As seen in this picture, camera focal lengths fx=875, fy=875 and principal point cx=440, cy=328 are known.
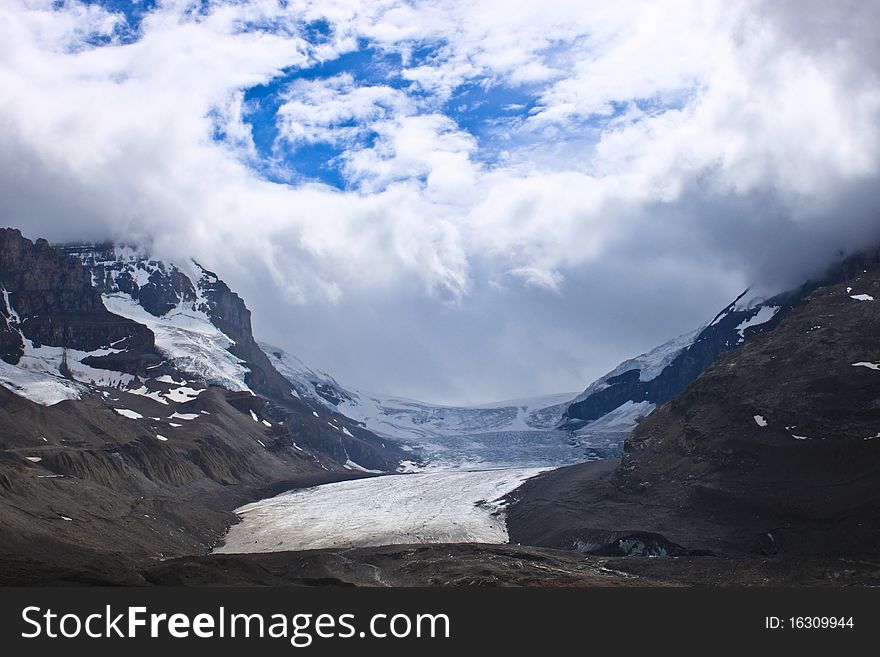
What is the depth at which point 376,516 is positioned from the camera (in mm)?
149875

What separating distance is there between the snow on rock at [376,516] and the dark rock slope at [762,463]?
8857 millimetres

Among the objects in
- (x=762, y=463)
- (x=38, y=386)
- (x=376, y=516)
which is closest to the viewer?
(x=762, y=463)

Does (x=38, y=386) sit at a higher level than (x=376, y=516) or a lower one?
higher

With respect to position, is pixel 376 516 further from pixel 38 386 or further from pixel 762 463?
pixel 38 386

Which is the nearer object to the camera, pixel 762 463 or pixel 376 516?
pixel 762 463

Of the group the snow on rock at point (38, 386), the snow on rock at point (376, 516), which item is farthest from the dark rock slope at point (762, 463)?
the snow on rock at point (38, 386)

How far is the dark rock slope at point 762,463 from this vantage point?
324 feet

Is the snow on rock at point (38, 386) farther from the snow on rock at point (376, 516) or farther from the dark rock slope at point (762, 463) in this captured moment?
the dark rock slope at point (762, 463)

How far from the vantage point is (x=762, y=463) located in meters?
115

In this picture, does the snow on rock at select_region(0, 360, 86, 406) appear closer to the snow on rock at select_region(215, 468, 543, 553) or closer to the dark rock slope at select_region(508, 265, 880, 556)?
the snow on rock at select_region(215, 468, 543, 553)

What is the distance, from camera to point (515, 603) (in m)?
51.4

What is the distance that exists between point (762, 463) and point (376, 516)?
65.4 meters

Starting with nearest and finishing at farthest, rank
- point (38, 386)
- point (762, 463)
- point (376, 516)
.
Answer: point (762, 463), point (376, 516), point (38, 386)

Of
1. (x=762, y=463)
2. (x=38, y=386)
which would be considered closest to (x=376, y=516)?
(x=762, y=463)
